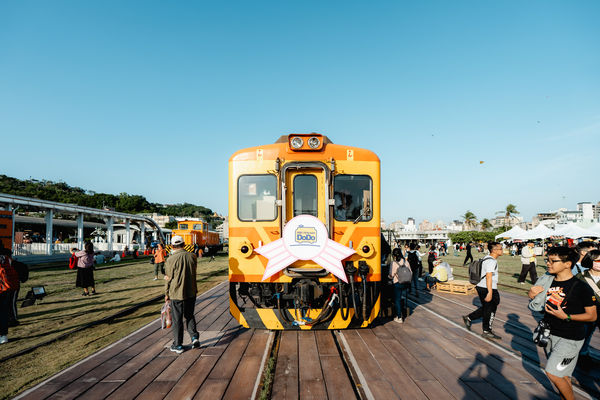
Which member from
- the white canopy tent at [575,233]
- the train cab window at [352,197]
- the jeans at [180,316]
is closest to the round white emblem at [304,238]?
the train cab window at [352,197]

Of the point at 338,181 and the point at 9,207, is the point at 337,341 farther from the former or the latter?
the point at 9,207

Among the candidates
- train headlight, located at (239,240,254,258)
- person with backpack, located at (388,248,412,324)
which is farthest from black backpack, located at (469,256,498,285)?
train headlight, located at (239,240,254,258)

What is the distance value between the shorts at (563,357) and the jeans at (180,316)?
4616mm

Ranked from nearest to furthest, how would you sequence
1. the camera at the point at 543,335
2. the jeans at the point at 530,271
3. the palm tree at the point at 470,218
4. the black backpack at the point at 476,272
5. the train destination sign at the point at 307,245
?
the camera at the point at 543,335, the train destination sign at the point at 307,245, the black backpack at the point at 476,272, the jeans at the point at 530,271, the palm tree at the point at 470,218

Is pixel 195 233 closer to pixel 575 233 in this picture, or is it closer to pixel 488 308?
pixel 488 308

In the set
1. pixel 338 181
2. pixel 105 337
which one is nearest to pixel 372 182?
pixel 338 181

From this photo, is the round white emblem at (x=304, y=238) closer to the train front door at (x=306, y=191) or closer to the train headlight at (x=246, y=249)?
the train front door at (x=306, y=191)

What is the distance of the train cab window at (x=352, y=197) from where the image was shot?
18.4 feet

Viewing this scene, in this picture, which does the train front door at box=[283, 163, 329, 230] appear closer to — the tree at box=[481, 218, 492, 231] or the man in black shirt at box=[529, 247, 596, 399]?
the man in black shirt at box=[529, 247, 596, 399]

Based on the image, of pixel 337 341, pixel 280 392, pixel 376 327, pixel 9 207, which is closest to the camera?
pixel 280 392

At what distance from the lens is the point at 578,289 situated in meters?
3.23

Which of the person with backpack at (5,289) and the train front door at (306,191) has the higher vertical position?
the train front door at (306,191)

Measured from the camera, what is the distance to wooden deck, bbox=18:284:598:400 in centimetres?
376

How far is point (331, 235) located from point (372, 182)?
47.9 inches
